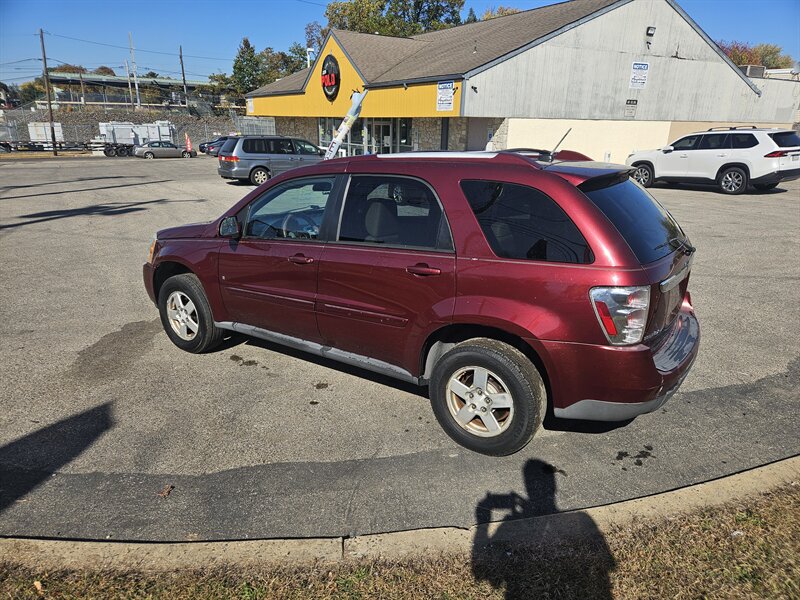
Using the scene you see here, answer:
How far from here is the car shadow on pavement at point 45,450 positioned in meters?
3.11

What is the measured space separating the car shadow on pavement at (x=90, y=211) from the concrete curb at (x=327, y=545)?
10.8 m

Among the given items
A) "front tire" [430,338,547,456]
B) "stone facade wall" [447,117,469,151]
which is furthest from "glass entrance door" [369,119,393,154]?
"front tire" [430,338,547,456]

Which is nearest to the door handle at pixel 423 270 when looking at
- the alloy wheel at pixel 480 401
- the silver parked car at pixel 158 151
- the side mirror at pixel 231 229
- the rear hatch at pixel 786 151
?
the alloy wheel at pixel 480 401

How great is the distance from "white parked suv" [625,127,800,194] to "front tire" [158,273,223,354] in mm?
12725

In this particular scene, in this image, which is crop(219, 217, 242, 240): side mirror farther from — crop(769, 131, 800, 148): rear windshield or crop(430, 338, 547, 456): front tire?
crop(769, 131, 800, 148): rear windshield

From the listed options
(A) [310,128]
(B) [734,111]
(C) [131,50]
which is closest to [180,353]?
(B) [734,111]

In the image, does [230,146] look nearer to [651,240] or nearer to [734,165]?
[734,165]

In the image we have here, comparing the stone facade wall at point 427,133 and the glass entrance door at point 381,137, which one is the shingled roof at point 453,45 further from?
the glass entrance door at point 381,137

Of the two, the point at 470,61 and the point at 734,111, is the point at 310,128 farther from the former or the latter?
the point at 734,111

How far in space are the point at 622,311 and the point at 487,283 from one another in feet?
2.42

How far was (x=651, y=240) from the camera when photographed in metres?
3.29

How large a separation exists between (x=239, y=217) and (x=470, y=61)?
20.0 metres

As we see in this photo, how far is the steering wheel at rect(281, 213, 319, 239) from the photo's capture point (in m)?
4.08

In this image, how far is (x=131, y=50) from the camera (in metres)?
87.8
